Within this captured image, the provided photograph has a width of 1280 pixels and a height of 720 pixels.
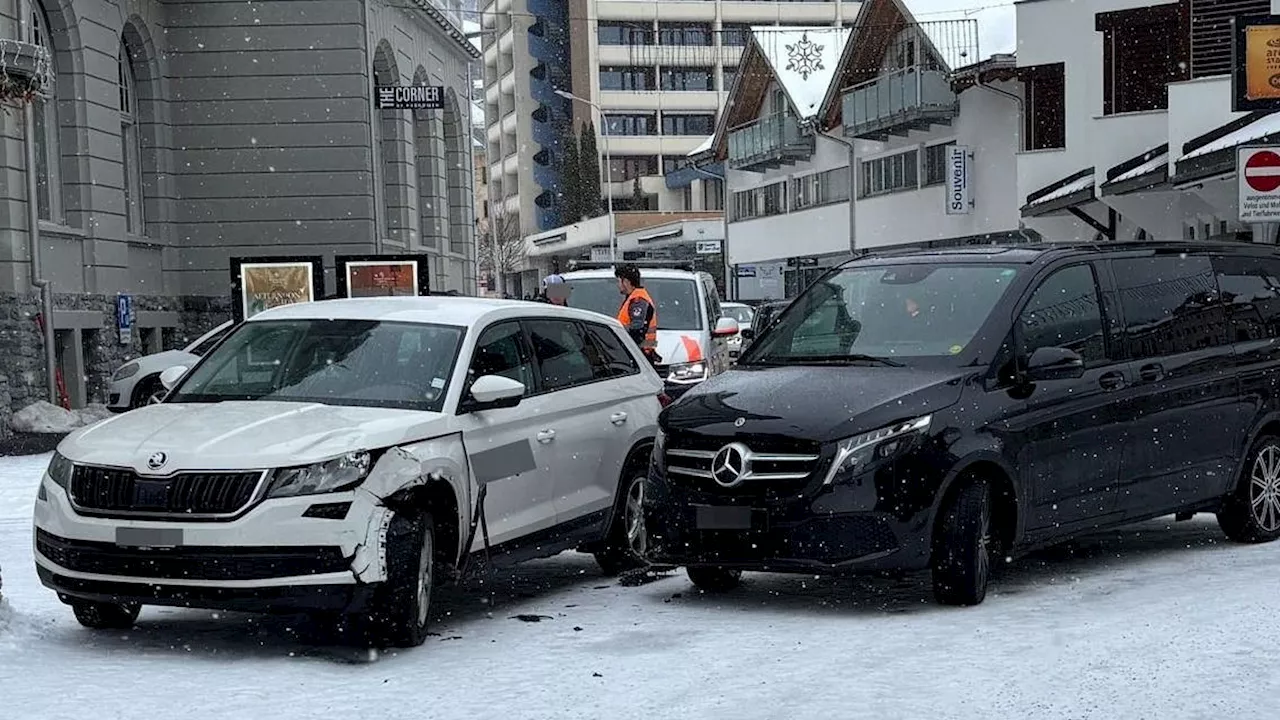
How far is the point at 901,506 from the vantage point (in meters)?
8.33

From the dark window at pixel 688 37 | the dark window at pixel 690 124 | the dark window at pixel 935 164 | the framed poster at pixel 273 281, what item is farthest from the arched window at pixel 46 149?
the dark window at pixel 690 124

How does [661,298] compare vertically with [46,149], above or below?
below

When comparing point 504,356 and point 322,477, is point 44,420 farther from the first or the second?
point 322,477

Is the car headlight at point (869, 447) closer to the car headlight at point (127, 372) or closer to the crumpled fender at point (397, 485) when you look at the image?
the crumpled fender at point (397, 485)

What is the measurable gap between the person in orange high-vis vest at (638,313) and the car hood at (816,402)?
6.82 metres

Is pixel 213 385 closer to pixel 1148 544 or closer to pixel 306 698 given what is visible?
pixel 306 698

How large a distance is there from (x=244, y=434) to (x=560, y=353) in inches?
97.2

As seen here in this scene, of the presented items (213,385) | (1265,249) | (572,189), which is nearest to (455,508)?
(213,385)

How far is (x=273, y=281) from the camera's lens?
2219cm

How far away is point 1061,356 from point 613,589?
270cm

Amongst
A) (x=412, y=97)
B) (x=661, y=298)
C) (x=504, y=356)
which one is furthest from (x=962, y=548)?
(x=412, y=97)

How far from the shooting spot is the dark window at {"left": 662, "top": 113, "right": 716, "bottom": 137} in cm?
10594

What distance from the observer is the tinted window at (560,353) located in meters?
9.58

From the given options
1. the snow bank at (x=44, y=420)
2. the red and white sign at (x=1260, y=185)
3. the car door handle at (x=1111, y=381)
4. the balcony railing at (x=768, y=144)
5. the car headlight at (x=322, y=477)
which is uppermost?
the balcony railing at (x=768, y=144)
